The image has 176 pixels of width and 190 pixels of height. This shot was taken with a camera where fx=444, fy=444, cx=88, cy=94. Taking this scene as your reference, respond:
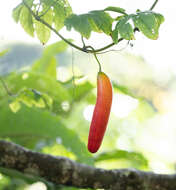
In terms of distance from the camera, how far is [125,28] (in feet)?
1.87

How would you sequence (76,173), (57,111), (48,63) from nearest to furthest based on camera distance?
1. (76,173)
2. (57,111)
3. (48,63)

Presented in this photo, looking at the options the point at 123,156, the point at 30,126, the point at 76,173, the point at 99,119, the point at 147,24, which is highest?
the point at 147,24

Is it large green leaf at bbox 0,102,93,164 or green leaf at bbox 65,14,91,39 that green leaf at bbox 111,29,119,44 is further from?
large green leaf at bbox 0,102,93,164

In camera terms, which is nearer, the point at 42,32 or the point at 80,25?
the point at 80,25

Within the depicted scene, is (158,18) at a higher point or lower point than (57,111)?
higher

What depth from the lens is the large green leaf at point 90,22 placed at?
1.90ft

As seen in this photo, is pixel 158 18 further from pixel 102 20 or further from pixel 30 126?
pixel 30 126

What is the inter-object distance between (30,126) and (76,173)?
1.87ft

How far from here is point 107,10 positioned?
617mm

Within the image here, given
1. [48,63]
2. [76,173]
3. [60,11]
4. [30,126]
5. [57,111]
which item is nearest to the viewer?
[60,11]

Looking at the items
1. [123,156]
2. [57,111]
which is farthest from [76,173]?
[57,111]

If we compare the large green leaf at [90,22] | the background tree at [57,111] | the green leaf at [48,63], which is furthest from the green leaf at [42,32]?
the green leaf at [48,63]

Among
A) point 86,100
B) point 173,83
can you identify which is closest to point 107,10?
point 86,100

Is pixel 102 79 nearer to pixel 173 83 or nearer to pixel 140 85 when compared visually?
pixel 140 85
